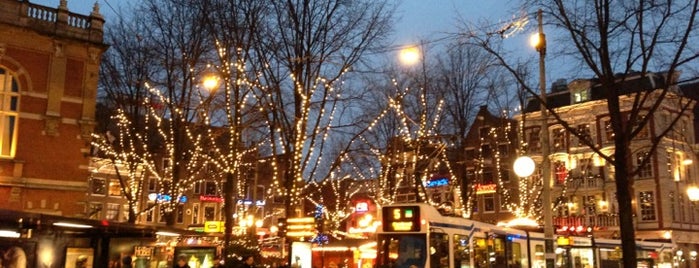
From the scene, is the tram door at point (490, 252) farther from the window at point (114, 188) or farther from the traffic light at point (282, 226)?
the window at point (114, 188)

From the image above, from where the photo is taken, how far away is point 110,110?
32.9 m

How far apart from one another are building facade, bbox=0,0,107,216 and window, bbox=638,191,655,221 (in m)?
36.6

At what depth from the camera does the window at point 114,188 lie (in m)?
54.0

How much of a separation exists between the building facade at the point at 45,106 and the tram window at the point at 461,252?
15819mm

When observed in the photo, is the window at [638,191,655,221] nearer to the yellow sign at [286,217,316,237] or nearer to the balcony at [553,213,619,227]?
the balcony at [553,213,619,227]

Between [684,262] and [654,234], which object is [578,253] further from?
[684,262]

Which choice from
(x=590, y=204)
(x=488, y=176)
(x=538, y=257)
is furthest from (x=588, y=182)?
(x=538, y=257)

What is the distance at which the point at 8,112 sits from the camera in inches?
976

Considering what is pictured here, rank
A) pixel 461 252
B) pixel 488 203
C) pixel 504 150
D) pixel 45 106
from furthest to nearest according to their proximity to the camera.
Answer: pixel 488 203, pixel 504 150, pixel 45 106, pixel 461 252

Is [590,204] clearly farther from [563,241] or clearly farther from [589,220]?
[563,241]

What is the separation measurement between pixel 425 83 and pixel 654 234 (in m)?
22.9

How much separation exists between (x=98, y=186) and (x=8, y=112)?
30241 mm

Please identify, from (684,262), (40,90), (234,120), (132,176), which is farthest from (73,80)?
(684,262)

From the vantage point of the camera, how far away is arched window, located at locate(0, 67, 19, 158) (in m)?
24.7
